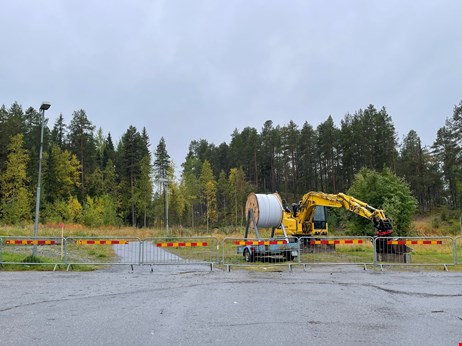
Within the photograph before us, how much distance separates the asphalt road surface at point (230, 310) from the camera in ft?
21.3

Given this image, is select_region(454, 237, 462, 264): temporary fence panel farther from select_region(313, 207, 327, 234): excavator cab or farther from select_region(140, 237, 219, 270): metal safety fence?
select_region(140, 237, 219, 270): metal safety fence

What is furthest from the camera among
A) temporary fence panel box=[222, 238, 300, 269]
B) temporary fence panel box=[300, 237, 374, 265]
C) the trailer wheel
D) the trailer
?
the trailer wheel

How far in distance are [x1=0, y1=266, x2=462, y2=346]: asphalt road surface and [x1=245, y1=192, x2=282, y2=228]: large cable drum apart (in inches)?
251

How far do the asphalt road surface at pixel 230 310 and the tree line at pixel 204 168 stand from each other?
175 feet

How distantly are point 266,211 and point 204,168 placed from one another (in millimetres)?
72544

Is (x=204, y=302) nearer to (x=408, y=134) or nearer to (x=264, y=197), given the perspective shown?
(x=264, y=197)

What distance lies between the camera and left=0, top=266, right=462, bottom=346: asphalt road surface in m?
6.50

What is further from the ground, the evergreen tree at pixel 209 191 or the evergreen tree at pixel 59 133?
the evergreen tree at pixel 59 133

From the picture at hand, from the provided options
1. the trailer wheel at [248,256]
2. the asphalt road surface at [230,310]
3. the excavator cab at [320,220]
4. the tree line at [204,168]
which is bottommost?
the asphalt road surface at [230,310]

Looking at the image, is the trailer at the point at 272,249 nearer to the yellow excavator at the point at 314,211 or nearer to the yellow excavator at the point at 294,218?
the yellow excavator at the point at 294,218

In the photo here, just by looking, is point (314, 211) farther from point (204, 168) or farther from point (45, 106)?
point (204, 168)

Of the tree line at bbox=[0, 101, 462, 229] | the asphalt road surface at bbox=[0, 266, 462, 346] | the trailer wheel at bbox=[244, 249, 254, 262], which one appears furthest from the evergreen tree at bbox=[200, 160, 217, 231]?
the asphalt road surface at bbox=[0, 266, 462, 346]

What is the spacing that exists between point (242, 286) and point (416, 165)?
3116 inches

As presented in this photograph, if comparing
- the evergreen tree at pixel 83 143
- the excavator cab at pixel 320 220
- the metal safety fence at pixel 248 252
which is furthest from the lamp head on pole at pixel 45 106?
the evergreen tree at pixel 83 143
